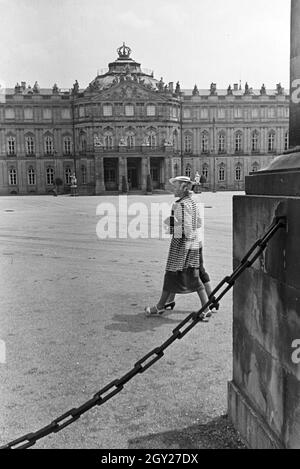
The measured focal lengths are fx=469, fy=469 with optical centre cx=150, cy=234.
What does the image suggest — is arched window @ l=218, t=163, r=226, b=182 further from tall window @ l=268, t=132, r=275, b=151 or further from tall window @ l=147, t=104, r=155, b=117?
tall window @ l=147, t=104, r=155, b=117

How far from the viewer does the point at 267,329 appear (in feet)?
9.58

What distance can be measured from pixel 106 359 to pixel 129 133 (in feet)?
214

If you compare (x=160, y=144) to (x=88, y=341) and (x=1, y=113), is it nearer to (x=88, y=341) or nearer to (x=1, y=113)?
(x=1, y=113)

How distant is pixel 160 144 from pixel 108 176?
898 centimetres

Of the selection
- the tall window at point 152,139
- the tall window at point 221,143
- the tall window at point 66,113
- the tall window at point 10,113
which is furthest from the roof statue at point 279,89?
the tall window at point 10,113

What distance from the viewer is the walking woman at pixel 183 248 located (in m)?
6.08

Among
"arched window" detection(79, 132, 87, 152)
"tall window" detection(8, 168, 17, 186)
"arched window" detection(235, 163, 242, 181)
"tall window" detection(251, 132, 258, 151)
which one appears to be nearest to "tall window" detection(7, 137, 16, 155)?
"tall window" detection(8, 168, 17, 186)

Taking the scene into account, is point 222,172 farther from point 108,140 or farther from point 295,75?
point 295,75

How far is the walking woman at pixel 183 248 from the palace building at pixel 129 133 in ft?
190

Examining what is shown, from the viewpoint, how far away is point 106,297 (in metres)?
7.39

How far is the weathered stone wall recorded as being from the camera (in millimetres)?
2578

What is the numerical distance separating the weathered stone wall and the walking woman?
8.37ft

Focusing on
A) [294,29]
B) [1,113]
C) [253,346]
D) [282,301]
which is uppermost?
[1,113]
